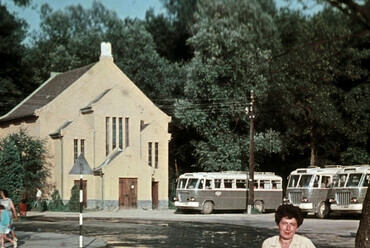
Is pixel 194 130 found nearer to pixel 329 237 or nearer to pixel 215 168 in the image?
pixel 215 168

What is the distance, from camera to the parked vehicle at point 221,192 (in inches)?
1775

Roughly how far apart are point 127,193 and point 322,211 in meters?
18.0

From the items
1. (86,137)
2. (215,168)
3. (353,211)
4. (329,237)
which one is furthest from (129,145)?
(329,237)

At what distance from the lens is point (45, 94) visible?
199ft

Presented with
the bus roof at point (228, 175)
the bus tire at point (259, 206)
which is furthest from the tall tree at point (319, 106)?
the bus tire at point (259, 206)

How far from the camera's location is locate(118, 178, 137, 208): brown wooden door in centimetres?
5293

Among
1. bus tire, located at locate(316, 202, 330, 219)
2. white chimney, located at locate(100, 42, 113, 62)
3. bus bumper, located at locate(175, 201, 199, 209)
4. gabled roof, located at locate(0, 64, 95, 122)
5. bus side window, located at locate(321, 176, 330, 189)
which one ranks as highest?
white chimney, located at locate(100, 42, 113, 62)

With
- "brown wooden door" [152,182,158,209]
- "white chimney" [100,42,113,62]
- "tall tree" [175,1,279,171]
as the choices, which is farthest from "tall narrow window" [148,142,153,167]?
"white chimney" [100,42,113,62]

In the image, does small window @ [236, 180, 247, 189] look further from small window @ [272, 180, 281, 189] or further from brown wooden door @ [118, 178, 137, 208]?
brown wooden door @ [118, 178, 137, 208]

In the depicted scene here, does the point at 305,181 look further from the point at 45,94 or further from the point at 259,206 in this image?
the point at 45,94

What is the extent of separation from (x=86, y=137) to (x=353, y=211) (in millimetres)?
24911

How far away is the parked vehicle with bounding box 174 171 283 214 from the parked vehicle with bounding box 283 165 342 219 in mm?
5445

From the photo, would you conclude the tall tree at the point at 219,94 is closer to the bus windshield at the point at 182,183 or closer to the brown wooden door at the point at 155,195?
the brown wooden door at the point at 155,195

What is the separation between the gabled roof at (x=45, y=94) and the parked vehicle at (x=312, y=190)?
24088 millimetres
